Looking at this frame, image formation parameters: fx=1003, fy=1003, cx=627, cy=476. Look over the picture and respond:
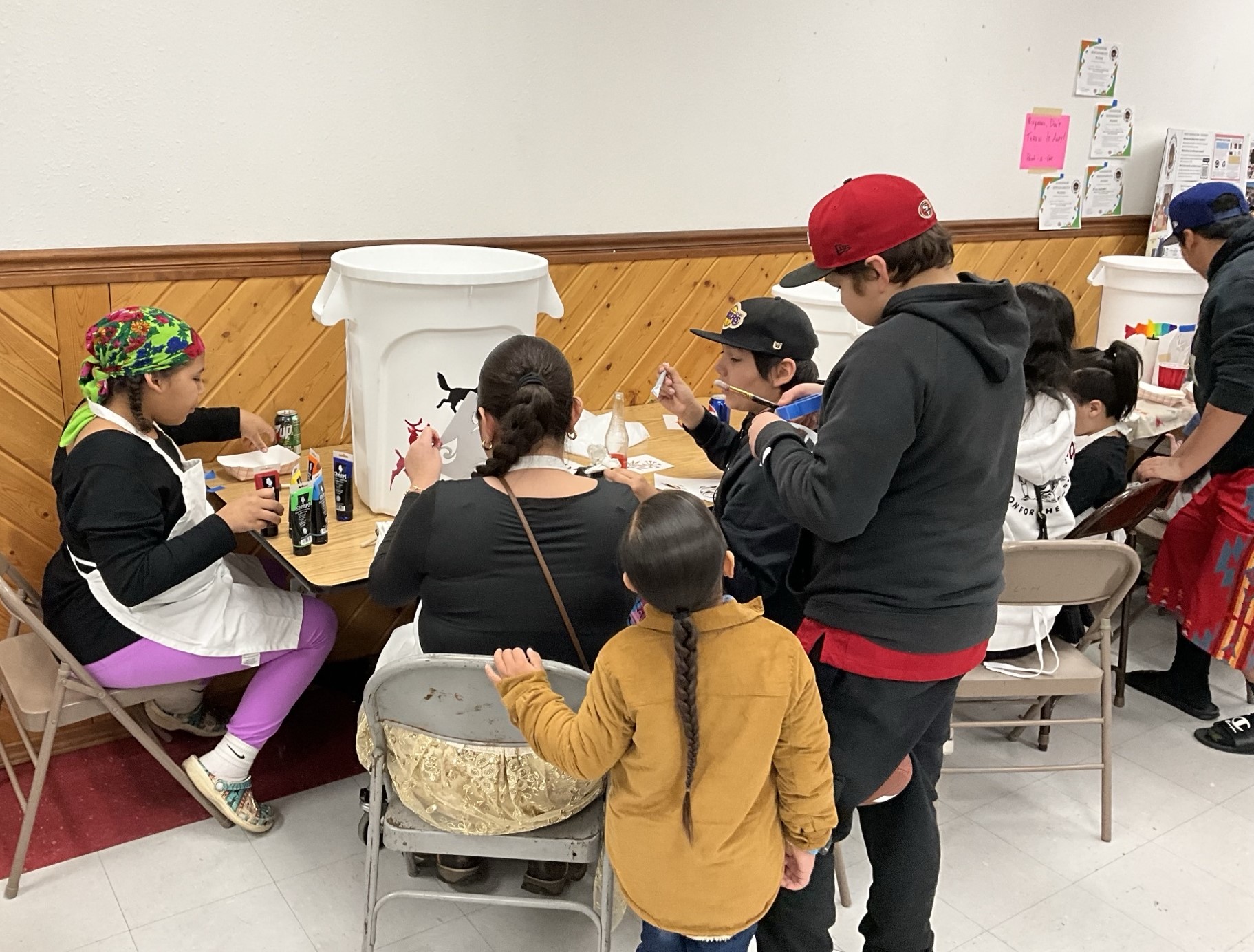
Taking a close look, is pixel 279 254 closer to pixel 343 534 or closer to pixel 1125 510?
pixel 343 534

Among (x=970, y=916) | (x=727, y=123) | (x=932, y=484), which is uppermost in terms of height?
(x=727, y=123)

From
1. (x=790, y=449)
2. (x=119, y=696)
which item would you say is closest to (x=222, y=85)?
(x=119, y=696)

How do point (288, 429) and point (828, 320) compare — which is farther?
point (828, 320)

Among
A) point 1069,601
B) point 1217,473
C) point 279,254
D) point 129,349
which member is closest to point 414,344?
point 129,349

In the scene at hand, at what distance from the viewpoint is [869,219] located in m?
1.52

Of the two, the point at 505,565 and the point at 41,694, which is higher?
the point at 505,565

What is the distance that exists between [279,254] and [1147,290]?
3379 millimetres

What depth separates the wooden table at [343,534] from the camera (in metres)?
2.11

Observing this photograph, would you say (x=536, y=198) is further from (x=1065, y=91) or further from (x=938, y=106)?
(x=1065, y=91)

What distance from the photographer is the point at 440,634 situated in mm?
1819

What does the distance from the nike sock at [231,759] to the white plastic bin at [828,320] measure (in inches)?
73.3

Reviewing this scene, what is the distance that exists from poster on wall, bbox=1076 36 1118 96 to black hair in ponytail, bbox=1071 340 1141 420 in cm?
210

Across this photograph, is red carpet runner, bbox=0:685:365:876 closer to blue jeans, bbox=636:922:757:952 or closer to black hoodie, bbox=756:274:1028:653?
blue jeans, bbox=636:922:757:952

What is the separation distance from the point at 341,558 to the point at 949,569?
4.20 feet
